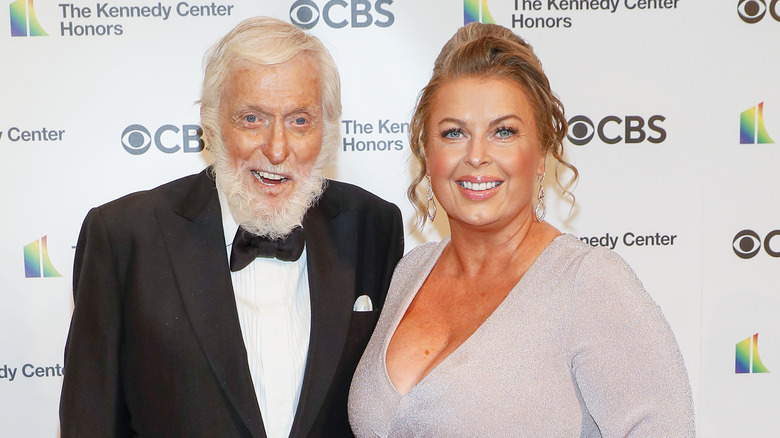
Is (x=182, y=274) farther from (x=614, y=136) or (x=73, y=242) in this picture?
(x=614, y=136)

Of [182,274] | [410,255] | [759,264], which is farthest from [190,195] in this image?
[759,264]

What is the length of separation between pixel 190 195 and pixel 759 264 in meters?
2.46

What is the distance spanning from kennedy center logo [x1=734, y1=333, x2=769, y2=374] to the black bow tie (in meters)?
2.19

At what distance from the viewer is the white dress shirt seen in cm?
201

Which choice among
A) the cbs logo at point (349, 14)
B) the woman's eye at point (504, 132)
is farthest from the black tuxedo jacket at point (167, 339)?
the cbs logo at point (349, 14)

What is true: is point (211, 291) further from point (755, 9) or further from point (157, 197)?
point (755, 9)

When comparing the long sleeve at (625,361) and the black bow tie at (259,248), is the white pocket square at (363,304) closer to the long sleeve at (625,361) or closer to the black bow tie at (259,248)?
the black bow tie at (259,248)

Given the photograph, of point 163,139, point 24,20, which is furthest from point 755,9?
point 24,20

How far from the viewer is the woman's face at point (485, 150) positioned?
6.09ft

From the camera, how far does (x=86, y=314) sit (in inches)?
76.4

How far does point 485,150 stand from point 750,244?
1.96 m

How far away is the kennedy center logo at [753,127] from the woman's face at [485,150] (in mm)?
1754

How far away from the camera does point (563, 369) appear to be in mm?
1728

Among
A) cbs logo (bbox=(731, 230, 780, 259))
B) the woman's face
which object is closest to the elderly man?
the woman's face
